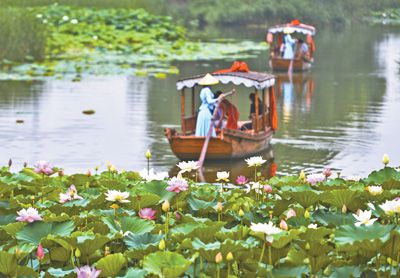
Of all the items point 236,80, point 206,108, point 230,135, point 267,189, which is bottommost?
Answer: point 230,135

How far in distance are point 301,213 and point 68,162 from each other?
9.05 m

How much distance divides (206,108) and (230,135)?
479 millimetres

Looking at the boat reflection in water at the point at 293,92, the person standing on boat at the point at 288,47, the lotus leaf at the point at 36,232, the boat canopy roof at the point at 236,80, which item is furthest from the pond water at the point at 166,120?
the lotus leaf at the point at 36,232

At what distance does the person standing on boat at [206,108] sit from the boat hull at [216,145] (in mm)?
175

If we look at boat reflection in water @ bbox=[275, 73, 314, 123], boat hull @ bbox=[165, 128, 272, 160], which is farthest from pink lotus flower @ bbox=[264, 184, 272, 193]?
boat reflection in water @ bbox=[275, 73, 314, 123]

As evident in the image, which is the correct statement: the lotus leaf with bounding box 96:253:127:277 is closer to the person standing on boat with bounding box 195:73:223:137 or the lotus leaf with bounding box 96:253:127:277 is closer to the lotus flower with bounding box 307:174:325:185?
the lotus flower with bounding box 307:174:325:185

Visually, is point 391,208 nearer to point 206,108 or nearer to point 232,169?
point 232,169

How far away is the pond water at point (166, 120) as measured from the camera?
15312 millimetres

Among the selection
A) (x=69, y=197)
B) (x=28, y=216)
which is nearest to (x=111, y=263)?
(x=28, y=216)

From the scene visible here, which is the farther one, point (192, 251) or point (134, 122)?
point (134, 122)

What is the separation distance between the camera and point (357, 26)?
54406 millimetres

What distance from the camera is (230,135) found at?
14.7m

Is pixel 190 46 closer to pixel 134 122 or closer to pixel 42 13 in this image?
pixel 42 13

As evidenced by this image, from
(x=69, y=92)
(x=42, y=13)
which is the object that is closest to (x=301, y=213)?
(x=69, y=92)
